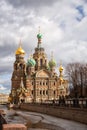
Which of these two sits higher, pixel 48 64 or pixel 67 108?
pixel 48 64

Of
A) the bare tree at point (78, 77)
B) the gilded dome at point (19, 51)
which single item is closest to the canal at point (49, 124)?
the bare tree at point (78, 77)

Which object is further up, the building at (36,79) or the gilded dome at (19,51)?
the gilded dome at (19,51)

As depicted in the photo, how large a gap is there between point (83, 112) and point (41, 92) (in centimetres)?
6570

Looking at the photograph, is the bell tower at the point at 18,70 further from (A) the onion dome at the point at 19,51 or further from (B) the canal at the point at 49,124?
(B) the canal at the point at 49,124

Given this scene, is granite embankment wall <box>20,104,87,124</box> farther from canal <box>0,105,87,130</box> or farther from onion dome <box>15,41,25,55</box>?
onion dome <box>15,41,25,55</box>

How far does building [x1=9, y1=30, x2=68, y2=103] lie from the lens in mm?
91250

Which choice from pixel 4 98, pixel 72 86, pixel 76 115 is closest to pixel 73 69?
pixel 72 86

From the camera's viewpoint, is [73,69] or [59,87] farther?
[59,87]

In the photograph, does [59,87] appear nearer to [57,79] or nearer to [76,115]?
[57,79]

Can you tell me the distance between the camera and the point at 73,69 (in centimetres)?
5438

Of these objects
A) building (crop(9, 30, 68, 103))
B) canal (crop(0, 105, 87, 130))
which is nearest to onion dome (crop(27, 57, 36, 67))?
building (crop(9, 30, 68, 103))

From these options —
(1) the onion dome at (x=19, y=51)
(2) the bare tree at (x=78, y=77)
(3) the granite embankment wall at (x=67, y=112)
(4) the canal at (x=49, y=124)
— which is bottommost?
(4) the canal at (x=49, y=124)

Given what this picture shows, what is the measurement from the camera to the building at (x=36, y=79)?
91.2 meters

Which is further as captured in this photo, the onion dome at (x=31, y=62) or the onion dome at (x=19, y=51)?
the onion dome at (x=19, y=51)
